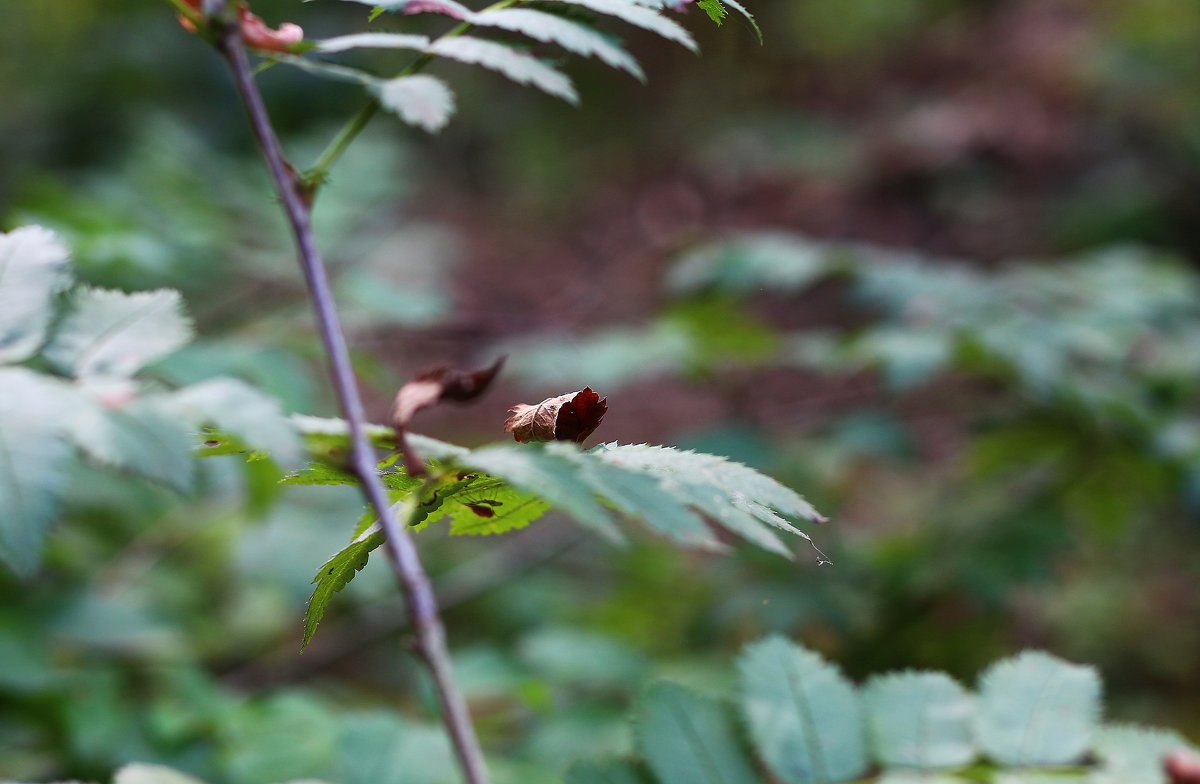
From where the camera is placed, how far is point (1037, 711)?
654 millimetres

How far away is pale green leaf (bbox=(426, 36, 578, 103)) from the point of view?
0.51 meters

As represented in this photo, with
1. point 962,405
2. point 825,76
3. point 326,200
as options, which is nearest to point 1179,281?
point 962,405

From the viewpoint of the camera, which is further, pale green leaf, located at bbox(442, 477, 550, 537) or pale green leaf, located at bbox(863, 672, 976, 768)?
pale green leaf, located at bbox(863, 672, 976, 768)

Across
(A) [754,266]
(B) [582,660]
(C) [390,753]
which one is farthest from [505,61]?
(A) [754,266]

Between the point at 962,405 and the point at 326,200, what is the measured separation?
4.56 feet

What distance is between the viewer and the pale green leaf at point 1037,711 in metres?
0.63

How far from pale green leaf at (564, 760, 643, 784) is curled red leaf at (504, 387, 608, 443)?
0.24 meters

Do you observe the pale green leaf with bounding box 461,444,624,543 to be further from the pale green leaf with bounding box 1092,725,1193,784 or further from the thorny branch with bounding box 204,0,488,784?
the pale green leaf with bounding box 1092,725,1193,784

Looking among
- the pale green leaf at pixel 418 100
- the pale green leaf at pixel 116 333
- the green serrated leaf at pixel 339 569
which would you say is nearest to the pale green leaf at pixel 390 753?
the green serrated leaf at pixel 339 569

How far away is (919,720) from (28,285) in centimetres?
63

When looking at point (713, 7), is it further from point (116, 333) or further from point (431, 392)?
point (116, 333)

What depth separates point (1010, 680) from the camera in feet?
2.21

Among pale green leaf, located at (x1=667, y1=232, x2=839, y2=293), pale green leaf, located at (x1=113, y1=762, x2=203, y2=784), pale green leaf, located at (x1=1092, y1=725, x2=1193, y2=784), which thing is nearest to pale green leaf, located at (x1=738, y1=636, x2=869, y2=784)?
pale green leaf, located at (x1=1092, y1=725, x2=1193, y2=784)

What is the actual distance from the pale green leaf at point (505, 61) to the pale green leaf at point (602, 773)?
431 millimetres
